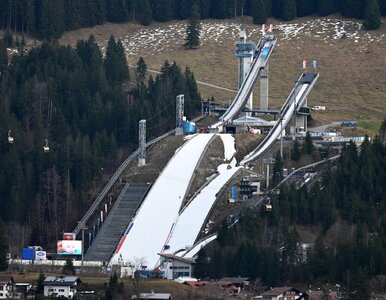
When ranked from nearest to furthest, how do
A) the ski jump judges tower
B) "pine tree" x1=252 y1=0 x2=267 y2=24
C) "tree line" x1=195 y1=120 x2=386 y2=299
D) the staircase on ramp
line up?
"tree line" x1=195 y1=120 x2=386 y2=299, the staircase on ramp, the ski jump judges tower, "pine tree" x1=252 y1=0 x2=267 y2=24

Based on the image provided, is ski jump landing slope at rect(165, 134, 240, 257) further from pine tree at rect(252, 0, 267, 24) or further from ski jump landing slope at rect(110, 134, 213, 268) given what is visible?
pine tree at rect(252, 0, 267, 24)

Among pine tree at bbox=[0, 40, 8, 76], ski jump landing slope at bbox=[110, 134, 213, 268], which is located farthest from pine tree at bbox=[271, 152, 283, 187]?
pine tree at bbox=[0, 40, 8, 76]

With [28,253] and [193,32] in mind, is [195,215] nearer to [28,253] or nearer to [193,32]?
[28,253]

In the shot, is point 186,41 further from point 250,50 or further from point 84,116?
point 84,116

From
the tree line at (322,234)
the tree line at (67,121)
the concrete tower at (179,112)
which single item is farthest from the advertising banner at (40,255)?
the concrete tower at (179,112)

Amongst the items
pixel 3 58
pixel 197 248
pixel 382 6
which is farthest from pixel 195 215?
pixel 382 6

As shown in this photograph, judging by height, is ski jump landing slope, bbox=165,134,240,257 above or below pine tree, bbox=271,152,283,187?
below
